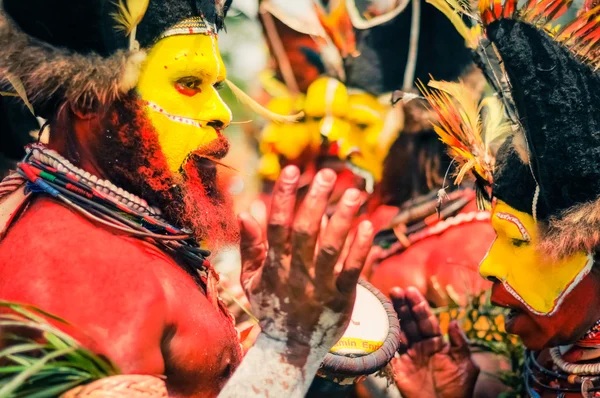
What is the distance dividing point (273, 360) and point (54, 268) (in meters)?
0.59

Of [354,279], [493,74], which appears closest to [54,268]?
[354,279]

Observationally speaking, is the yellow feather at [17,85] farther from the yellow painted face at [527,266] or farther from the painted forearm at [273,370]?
the yellow painted face at [527,266]

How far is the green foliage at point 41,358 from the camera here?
158 cm

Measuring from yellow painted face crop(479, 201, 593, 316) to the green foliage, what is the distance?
1.51m

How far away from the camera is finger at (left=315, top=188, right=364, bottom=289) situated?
164 cm

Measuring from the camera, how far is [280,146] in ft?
14.8

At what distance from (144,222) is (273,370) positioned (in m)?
0.54

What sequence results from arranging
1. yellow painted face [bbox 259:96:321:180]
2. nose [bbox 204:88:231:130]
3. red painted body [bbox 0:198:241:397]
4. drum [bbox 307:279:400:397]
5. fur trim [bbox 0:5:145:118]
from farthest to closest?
yellow painted face [bbox 259:96:321:180] < drum [bbox 307:279:400:397] < nose [bbox 204:88:231:130] < fur trim [bbox 0:5:145:118] < red painted body [bbox 0:198:241:397]

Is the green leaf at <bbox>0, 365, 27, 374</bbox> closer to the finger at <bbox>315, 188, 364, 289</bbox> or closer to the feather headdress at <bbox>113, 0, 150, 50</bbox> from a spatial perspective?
the finger at <bbox>315, 188, 364, 289</bbox>

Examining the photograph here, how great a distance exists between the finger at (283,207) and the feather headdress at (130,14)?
1.87 feet

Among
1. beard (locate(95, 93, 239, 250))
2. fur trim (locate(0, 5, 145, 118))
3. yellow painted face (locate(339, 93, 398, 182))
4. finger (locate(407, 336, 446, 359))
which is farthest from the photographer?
yellow painted face (locate(339, 93, 398, 182))

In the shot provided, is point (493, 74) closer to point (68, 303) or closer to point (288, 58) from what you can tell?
point (288, 58)

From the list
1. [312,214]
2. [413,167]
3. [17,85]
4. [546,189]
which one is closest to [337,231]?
[312,214]

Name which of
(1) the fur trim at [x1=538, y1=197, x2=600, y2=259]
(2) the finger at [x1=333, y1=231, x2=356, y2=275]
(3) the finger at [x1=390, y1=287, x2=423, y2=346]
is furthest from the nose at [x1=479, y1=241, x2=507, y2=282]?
(2) the finger at [x1=333, y1=231, x2=356, y2=275]
